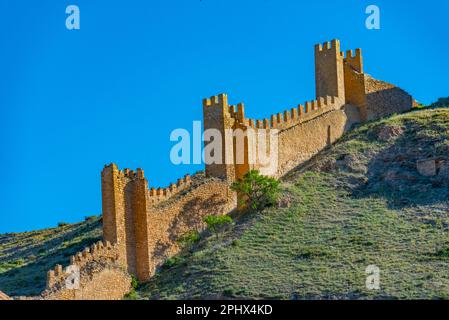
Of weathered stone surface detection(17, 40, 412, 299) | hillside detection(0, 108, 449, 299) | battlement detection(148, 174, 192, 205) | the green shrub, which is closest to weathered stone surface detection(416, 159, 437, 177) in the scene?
hillside detection(0, 108, 449, 299)

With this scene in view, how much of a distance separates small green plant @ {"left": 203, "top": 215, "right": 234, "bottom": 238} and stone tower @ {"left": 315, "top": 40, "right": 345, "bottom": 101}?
11.2 m

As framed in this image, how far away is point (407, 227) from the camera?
42.4m

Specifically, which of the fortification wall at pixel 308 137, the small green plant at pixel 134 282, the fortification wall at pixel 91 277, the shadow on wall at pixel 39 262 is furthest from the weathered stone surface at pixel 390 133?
the fortification wall at pixel 91 277

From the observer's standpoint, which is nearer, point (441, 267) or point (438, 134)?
point (441, 267)

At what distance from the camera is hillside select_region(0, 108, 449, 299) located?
38344 millimetres

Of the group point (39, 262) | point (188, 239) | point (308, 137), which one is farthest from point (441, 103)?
point (39, 262)

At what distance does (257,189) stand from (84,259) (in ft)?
26.3

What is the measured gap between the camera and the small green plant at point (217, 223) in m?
43.7

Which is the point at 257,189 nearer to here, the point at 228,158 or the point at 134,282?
the point at 228,158

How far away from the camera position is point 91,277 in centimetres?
3969

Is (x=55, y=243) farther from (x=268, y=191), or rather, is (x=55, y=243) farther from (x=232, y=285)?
(x=232, y=285)
